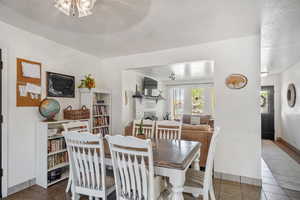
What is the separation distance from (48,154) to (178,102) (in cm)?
655

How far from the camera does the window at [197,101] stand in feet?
25.3

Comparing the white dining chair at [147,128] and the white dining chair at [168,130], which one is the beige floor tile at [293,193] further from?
the white dining chair at [147,128]

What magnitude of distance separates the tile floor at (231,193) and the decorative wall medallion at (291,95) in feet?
9.57

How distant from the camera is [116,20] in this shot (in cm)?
213

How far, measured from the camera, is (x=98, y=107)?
3.70 metres

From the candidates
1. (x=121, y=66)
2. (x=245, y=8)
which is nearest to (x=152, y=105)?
(x=121, y=66)

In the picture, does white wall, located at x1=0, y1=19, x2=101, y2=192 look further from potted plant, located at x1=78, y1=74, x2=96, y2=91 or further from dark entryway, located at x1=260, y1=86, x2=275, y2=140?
dark entryway, located at x1=260, y1=86, x2=275, y2=140

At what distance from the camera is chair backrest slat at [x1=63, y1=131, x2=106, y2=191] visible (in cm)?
154

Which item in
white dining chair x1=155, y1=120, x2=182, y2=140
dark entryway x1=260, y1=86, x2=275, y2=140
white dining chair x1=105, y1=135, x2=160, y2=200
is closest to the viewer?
white dining chair x1=105, y1=135, x2=160, y2=200

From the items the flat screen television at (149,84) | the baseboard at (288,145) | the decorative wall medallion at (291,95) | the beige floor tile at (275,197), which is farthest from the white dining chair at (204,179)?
the flat screen television at (149,84)

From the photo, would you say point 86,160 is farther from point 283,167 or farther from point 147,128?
point 283,167

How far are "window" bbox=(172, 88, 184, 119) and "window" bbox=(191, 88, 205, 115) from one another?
1.93ft

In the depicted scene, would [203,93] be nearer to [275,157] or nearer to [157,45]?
[275,157]

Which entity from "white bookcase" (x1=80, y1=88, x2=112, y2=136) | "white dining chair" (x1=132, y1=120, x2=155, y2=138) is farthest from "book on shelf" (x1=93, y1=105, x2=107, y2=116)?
"white dining chair" (x1=132, y1=120, x2=155, y2=138)
